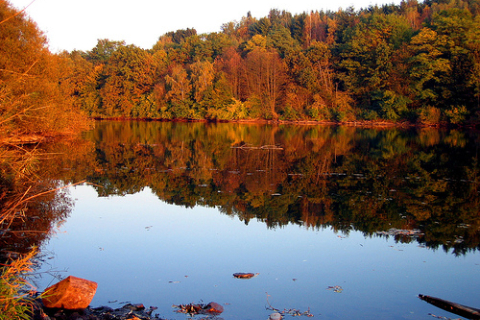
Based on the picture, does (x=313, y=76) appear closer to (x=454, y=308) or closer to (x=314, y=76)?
(x=314, y=76)

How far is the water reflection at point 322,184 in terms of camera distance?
34.3 feet

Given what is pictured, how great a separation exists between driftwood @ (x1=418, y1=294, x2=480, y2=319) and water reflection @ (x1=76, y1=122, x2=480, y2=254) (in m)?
2.96

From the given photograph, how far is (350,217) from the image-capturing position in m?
10.9

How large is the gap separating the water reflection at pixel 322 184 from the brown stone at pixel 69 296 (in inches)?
95.8

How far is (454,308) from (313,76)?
185 ft

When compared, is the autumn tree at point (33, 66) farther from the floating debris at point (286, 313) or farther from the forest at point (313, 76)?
the forest at point (313, 76)

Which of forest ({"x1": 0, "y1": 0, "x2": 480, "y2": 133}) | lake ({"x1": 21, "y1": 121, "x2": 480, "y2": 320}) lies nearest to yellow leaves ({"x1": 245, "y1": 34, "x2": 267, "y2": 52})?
forest ({"x1": 0, "y1": 0, "x2": 480, "y2": 133})

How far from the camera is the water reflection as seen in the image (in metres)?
10.5

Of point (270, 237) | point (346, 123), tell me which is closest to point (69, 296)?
point (270, 237)

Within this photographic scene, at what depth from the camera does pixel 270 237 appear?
9297 millimetres

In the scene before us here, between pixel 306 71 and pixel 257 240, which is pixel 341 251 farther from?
pixel 306 71

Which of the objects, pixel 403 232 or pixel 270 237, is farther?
pixel 403 232

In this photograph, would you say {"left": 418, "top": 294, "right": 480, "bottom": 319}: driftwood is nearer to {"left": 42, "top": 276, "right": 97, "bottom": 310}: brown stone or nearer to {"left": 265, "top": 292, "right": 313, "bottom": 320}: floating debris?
{"left": 265, "top": 292, "right": 313, "bottom": 320}: floating debris

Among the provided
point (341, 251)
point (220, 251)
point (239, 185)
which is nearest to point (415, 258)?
point (341, 251)
